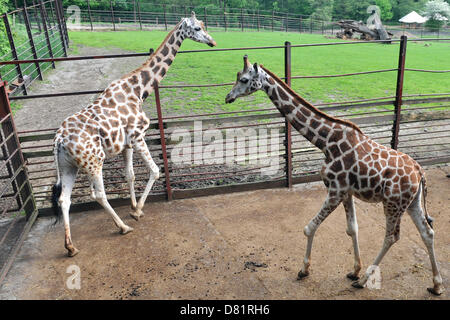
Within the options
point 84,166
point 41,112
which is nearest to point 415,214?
point 84,166

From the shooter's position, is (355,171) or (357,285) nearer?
(355,171)

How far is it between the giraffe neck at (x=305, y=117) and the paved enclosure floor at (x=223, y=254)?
1330 mm

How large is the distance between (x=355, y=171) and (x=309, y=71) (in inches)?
387

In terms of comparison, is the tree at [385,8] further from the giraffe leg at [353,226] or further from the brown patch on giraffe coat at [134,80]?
the giraffe leg at [353,226]

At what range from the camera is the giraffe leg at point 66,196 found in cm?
431

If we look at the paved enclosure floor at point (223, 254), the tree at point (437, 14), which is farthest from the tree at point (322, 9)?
the paved enclosure floor at point (223, 254)

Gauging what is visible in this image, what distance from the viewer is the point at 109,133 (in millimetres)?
4461

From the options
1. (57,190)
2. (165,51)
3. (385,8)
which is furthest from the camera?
(385,8)

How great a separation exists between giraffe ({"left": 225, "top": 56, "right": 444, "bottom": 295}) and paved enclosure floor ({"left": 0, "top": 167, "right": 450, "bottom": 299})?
0.26m

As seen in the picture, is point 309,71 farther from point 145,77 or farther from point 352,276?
point 352,276

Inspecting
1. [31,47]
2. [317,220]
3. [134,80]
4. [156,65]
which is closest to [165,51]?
[156,65]

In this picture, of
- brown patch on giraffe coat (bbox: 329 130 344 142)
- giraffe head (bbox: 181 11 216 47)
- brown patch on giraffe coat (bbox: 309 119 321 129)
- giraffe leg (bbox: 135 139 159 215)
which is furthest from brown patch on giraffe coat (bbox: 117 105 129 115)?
brown patch on giraffe coat (bbox: 329 130 344 142)

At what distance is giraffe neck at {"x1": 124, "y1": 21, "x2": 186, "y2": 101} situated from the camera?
4.83 meters
